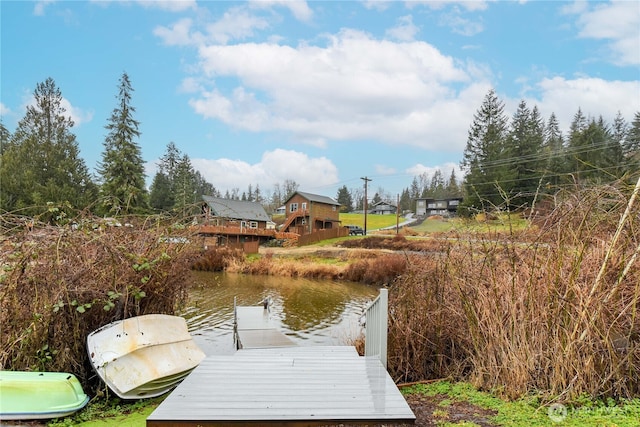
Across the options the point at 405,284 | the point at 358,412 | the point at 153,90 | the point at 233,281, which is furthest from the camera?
the point at 233,281

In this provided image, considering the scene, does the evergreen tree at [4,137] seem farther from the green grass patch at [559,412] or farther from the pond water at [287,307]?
the green grass patch at [559,412]

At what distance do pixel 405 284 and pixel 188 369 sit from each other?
3115mm

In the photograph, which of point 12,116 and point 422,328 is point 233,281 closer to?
point 422,328

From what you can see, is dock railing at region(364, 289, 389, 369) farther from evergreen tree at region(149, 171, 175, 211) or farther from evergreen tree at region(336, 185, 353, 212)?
evergreen tree at region(336, 185, 353, 212)

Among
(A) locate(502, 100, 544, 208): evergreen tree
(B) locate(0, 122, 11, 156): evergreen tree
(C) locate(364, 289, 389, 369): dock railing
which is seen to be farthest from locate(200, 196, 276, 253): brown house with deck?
(C) locate(364, 289, 389, 369): dock railing

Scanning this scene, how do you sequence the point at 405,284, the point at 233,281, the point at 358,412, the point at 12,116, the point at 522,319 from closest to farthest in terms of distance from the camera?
the point at 358,412
the point at 522,319
the point at 405,284
the point at 233,281
the point at 12,116

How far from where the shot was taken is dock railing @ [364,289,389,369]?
4199 millimetres

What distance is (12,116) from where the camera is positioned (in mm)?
30844

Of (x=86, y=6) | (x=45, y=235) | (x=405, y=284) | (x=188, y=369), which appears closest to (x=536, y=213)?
(x=405, y=284)

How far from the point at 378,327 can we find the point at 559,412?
1874 mm

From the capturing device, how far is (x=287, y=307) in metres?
13.8

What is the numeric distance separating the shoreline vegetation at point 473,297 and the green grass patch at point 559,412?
2 centimetres

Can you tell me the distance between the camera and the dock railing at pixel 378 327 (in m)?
Result: 4.20

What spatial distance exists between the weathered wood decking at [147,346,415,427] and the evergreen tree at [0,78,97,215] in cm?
2594
